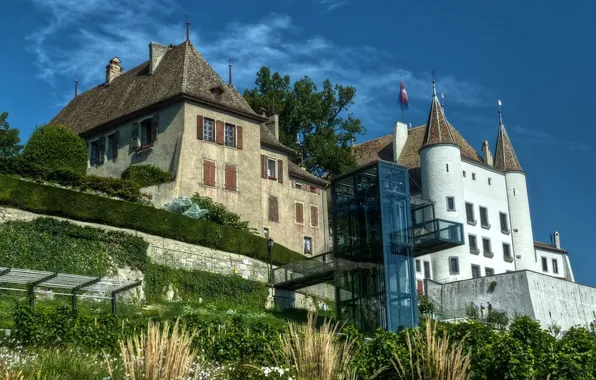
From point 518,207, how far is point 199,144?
76.0 feet

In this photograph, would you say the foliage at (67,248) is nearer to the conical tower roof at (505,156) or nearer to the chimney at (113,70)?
the chimney at (113,70)

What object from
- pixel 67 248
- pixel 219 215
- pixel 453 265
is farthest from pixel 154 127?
pixel 453 265

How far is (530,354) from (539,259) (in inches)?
1890

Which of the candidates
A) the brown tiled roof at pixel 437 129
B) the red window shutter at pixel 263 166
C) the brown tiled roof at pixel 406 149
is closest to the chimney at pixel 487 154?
the brown tiled roof at pixel 406 149

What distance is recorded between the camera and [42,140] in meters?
40.4

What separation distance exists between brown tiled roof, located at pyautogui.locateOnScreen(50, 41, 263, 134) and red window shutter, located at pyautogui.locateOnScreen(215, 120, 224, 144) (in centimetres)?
85

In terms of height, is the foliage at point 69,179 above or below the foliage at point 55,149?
below

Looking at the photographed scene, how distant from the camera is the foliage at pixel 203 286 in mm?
34000

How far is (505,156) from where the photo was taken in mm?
59219

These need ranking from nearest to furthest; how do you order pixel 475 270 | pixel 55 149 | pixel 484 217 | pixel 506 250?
1. pixel 55 149
2. pixel 475 270
3. pixel 484 217
4. pixel 506 250

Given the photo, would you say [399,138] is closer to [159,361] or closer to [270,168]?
[270,168]

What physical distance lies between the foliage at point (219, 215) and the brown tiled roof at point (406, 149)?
58.8 ft

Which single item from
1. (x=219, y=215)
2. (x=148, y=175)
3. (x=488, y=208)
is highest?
(x=488, y=208)

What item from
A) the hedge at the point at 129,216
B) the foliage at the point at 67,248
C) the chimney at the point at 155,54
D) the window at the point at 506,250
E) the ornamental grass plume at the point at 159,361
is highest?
the chimney at the point at 155,54
